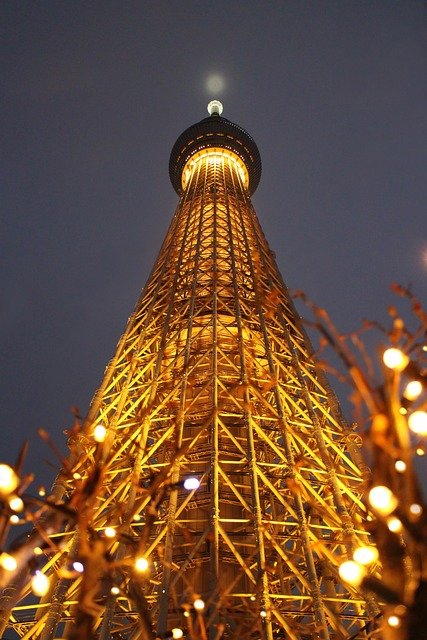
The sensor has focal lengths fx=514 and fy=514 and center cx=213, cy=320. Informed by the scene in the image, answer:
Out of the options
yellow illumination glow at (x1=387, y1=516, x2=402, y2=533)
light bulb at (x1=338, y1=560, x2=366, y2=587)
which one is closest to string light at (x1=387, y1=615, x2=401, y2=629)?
light bulb at (x1=338, y1=560, x2=366, y2=587)

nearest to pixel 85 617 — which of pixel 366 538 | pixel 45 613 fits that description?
pixel 45 613

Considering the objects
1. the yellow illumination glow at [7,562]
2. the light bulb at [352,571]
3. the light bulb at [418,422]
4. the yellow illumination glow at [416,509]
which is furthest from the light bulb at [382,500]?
the yellow illumination glow at [7,562]

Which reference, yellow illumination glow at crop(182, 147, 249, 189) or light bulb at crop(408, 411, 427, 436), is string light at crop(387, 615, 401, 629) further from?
yellow illumination glow at crop(182, 147, 249, 189)

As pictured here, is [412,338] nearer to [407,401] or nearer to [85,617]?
[407,401]

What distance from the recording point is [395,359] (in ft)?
14.0

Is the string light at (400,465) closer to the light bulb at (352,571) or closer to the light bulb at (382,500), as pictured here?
the light bulb at (382,500)

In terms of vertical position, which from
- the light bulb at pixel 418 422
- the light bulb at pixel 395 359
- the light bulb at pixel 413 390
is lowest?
the light bulb at pixel 418 422

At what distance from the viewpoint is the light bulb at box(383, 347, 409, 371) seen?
424cm

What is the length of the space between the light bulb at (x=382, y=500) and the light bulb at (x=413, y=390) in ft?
3.62

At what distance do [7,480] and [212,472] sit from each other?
15.0 feet

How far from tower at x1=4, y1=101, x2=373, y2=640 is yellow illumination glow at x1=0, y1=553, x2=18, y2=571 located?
0.36m

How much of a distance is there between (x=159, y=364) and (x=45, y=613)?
18.5 ft

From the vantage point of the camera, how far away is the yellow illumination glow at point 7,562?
4.21 meters

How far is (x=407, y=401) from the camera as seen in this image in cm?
431
